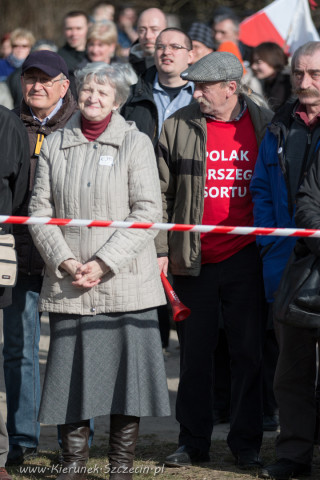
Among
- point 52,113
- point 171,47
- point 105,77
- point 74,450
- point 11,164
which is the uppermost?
point 171,47

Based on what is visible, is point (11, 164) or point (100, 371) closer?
point (100, 371)

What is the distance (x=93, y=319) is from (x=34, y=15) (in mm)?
15329

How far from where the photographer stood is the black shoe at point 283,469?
199 inches

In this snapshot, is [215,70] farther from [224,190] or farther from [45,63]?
[45,63]

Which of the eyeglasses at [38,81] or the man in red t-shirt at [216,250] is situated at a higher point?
the eyeglasses at [38,81]

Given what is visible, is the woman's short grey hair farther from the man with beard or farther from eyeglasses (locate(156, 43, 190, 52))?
eyeglasses (locate(156, 43, 190, 52))

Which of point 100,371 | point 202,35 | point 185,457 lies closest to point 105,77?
point 100,371

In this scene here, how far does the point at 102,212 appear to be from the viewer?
4855 mm

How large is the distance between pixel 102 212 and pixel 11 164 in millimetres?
572

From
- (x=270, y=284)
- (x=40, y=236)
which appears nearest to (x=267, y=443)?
(x=270, y=284)

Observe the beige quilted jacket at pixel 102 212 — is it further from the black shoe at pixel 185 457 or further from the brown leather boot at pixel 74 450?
the black shoe at pixel 185 457

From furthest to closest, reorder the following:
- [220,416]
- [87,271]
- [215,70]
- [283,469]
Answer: [220,416] < [215,70] < [283,469] < [87,271]

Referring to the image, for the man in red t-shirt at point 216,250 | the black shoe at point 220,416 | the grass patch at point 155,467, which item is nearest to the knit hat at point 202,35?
the man in red t-shirt at point 216,250

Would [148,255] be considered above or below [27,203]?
below
